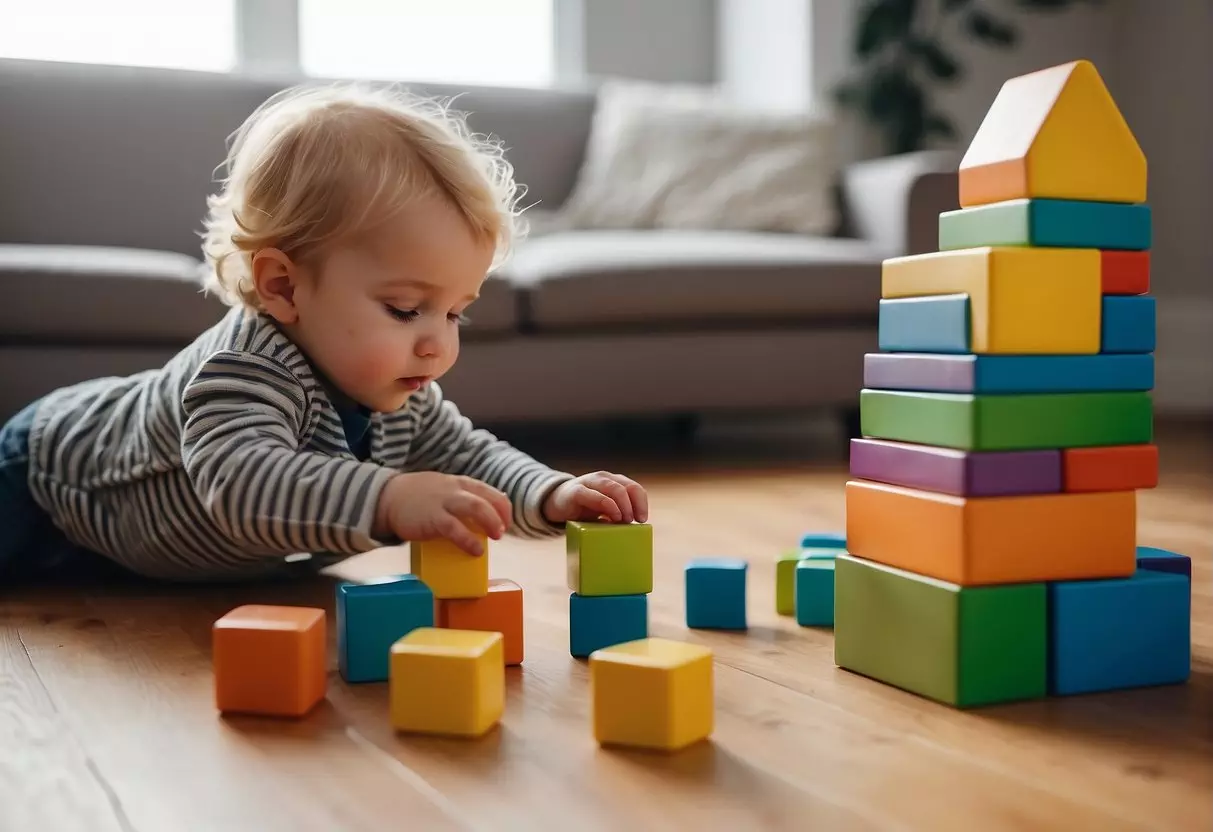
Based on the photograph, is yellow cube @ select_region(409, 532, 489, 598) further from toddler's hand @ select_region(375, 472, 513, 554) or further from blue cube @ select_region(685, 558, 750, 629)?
blue cube @ select_region(685, 558, 750, 629)

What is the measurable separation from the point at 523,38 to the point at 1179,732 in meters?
3.35

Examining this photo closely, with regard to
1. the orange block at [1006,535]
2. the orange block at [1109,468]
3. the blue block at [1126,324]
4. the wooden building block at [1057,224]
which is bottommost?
the orange block at [1006,535]

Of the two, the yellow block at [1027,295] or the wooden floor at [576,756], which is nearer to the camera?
the wooden floor at [576,756]

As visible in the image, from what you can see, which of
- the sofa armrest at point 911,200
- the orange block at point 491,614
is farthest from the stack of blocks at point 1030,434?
the sofa armrest at point 911,200

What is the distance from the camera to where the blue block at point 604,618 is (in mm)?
1032

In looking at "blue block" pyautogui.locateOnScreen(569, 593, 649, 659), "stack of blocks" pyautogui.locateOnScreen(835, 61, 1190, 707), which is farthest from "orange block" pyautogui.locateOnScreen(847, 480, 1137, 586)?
"blue block" pyautogui.locateOnScreen(569, 593, 649, 659)

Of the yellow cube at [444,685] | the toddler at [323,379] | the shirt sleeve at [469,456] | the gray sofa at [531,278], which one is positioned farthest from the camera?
the gray sofa at [531,278]

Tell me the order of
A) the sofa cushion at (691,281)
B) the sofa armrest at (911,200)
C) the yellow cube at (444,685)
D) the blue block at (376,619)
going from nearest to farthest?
the yellow cube at (444,685) < the blue block at (376,619) < the sofa cushion at (691,281) < the sofa armrest at (911,200)

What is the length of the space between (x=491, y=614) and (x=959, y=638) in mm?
388

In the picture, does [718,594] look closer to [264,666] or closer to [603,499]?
[603,499]

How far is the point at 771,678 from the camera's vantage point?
3.20 ft

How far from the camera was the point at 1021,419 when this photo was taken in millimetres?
881

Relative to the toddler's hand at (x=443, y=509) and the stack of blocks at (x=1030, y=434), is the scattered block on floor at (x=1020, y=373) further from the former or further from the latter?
the toddler's hand at (x=443, y=509)

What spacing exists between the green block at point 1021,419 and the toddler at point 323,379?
299mm
